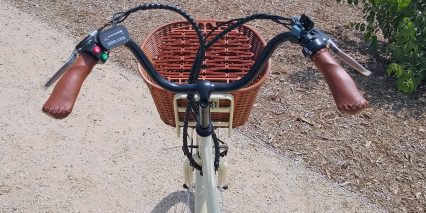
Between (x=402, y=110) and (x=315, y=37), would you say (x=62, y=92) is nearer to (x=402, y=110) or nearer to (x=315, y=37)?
(x=315, y=37)

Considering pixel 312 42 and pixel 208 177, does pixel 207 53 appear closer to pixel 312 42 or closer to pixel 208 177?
pixel 208 177

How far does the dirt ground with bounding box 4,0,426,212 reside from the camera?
3.62 m

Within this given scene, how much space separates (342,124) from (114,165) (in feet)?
6.18

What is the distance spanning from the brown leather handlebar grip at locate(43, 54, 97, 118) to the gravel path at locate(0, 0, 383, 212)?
1724 millimetres

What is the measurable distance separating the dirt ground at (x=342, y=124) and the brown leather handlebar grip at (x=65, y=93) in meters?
2.56

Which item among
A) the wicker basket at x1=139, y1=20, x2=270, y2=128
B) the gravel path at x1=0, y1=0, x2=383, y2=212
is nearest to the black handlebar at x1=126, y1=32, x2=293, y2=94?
the wicker basket at x1=139, y1=20, x2=270, y2=128

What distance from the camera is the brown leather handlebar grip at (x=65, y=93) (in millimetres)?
1447

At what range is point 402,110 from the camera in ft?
14.0

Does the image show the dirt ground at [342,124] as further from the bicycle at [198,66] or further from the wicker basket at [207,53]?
the bicycle at [198,66]

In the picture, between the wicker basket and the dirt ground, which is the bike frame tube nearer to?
the wicker basket

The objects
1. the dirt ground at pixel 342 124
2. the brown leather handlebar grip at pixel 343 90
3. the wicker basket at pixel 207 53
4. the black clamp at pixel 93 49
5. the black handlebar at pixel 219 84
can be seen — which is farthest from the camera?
the dirt ground at pixel 342 124

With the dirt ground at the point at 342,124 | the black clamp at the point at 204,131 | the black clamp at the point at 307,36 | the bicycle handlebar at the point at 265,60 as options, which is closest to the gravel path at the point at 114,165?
the dirt ground at the point at 342,124

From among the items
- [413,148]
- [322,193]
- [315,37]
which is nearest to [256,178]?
[322,193]

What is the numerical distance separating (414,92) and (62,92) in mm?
3839
